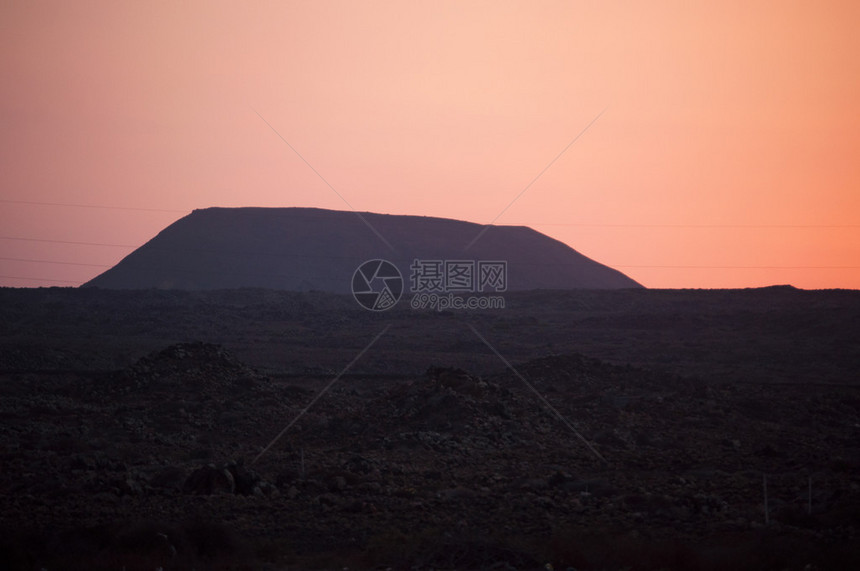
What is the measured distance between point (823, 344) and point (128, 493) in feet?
135

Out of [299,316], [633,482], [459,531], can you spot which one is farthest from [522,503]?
[299,316]

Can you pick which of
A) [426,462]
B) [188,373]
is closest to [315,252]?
[188,373]

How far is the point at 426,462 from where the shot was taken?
16.8m

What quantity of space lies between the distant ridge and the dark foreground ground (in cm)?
6420

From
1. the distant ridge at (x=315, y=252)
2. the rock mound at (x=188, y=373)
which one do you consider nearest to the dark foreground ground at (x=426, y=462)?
the rock mound at (x=188, y=373)

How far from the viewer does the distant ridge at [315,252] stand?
4168 inches

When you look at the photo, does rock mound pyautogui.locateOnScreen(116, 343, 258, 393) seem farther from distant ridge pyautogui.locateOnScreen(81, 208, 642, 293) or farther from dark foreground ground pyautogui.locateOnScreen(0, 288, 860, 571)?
distant ridge pyautogui.locateOnScreen(81, 208, 642, 293)

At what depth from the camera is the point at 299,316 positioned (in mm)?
62375

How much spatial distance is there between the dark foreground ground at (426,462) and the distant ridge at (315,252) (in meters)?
64.2

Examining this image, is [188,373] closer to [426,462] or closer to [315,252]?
[426,462]

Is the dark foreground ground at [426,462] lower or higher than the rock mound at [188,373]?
lower

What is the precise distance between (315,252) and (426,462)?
335ft

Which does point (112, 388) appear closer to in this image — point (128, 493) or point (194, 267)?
point (128, 493)

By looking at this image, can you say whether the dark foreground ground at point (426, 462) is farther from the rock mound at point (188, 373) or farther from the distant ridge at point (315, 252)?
the distant ridge at point (315, 252)
